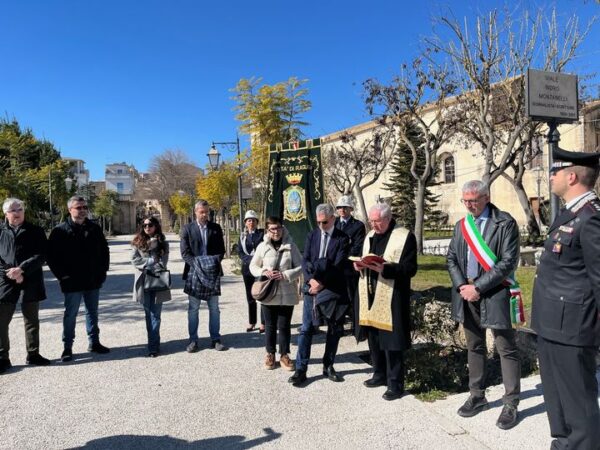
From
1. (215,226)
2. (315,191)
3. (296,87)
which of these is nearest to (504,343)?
(215,226)

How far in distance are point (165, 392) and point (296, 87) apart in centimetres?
1166

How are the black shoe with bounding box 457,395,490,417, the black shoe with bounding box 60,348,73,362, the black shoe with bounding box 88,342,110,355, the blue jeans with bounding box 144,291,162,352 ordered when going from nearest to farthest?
the black shoe with bounding box 457,395,490,417 → the black shoe with bounding box 60,348,73,362 → the blue jeans with bounding box 144,291,162,352 → the black shoe with bounding box 88,342,110,355

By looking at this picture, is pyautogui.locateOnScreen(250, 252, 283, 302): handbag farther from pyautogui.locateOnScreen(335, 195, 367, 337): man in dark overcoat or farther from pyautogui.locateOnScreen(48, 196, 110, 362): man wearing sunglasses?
pyautogui.locateOnScreen(48, 196, 110, 362): man wearing sunglasses

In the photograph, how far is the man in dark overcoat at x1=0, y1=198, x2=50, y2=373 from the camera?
5145 mm

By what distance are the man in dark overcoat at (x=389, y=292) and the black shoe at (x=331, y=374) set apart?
1.11 ft

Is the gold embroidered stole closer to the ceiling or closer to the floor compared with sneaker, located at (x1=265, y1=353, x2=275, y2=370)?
closer to the ceiling

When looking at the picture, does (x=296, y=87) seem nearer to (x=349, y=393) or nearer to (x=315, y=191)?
(x=315, y=191)

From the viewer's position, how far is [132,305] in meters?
9.09

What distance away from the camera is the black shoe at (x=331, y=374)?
4.64 m

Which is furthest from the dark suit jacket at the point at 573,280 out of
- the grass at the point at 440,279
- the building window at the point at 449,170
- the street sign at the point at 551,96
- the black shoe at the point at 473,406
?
the building window at the point at 449,170

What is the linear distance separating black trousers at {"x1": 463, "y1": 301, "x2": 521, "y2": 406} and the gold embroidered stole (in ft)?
2.20

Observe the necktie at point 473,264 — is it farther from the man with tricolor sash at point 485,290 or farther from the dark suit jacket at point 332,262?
the dark suit jacket at point 332,262

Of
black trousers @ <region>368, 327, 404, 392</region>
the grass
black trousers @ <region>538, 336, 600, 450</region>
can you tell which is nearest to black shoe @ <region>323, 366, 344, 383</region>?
black trousers @ <region>368, 327, 404, 392</region>

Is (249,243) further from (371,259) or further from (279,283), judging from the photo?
(371,259)
